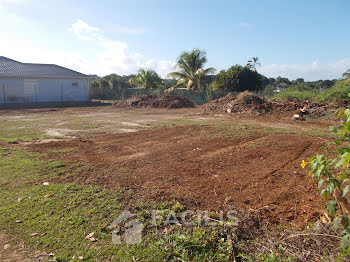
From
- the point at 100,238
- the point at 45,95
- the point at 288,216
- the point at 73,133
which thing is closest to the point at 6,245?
the point at 100,238

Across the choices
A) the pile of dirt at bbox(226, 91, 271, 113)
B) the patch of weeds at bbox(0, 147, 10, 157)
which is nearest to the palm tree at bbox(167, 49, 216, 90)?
the pile of dirt at bbox(226, 91, 271, 113)

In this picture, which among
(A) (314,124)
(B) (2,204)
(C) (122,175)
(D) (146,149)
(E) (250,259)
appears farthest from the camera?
(A) (314,124)

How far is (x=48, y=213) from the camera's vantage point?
3.91m

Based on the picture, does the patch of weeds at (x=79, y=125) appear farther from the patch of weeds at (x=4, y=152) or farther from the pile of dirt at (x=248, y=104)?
the pile of dirt at (x=248, y=104)

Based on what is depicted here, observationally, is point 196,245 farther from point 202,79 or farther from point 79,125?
point 202,79

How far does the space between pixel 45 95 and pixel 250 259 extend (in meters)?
30.9

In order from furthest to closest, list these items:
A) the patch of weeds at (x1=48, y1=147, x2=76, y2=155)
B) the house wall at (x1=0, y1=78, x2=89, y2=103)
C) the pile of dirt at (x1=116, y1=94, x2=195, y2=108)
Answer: the house wall at (x1=0, y1=78, x2=89, y2=103)
the pile of dirt at (x1=116, y1=94, x2=195, y2=108)
the patch of weeds at (x1=48, y1=147, x2=76, y2=155)

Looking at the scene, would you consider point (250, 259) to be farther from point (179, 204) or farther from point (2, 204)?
point (2, 204)

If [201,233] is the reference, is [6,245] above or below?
below

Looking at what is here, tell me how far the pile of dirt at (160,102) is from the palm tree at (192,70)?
6882 mm

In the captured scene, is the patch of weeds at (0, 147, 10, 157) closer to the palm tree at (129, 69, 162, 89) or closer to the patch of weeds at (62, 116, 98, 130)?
the patch of weeds at (62, 116, 98, 130)

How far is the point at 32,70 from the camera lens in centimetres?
2988

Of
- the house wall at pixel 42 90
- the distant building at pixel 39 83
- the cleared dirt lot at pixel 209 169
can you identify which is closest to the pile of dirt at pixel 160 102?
the house wall at pixel 42 90

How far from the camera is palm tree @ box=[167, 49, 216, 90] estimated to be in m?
31.5
